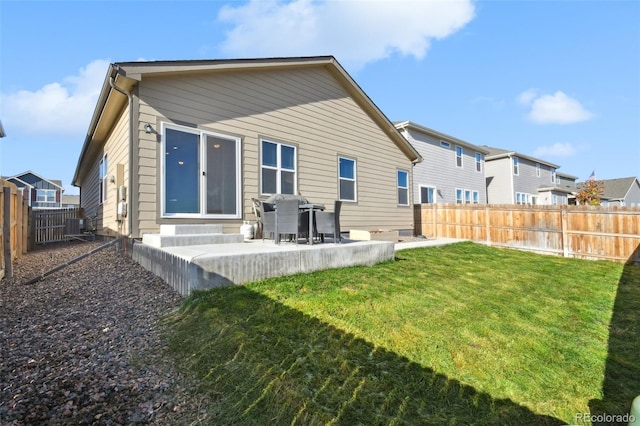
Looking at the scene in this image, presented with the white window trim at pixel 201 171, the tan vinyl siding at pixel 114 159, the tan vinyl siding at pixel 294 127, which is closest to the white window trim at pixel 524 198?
the tan vinyl siding at pixel 294 127

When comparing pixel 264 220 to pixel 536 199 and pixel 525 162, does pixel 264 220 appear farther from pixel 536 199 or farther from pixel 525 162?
pixel 536 199

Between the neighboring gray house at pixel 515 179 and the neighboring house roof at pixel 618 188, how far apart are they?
9491 millimetres

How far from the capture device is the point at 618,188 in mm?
30984

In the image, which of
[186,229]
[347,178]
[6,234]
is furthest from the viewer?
[347,178]

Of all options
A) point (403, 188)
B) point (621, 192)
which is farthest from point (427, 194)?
point (621, 192)

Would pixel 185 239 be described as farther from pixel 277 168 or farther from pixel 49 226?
pixel 49 226

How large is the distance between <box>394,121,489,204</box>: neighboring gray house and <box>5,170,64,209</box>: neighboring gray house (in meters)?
34.7

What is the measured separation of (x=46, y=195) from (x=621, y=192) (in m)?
58.4

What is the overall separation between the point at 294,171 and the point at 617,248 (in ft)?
30.3

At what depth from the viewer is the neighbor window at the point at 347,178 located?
9371 millimetres

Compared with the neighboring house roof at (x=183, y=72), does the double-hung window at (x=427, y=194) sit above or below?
below

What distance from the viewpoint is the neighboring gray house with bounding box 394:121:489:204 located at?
54.3 ft

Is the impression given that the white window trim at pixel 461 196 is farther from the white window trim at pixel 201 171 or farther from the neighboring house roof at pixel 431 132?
the white window trim at pixel 201 171

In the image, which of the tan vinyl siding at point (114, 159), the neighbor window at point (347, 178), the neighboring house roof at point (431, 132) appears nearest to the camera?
the tan vinyl siding at point (114, 159)
